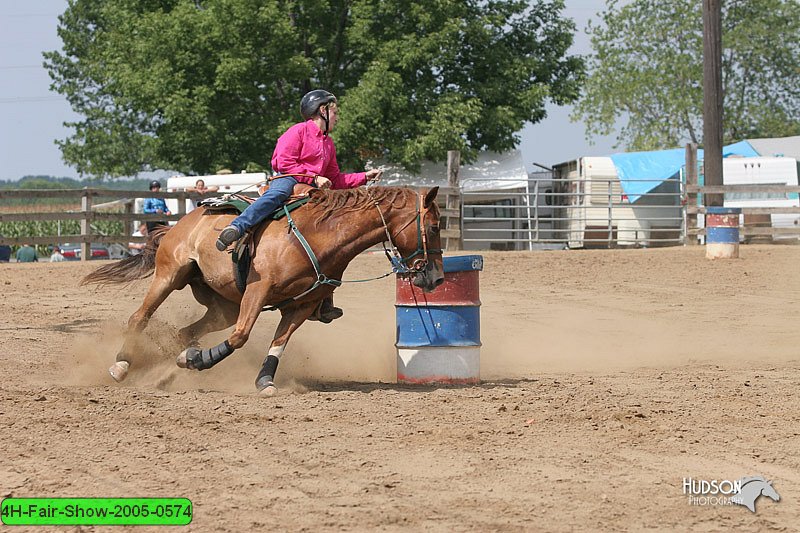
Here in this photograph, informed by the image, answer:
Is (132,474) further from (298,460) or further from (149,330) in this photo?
(149,330)

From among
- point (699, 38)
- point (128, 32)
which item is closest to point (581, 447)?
point (128, 32)

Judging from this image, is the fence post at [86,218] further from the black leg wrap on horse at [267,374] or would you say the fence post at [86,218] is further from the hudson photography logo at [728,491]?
the hudson photography logo at [728,491]

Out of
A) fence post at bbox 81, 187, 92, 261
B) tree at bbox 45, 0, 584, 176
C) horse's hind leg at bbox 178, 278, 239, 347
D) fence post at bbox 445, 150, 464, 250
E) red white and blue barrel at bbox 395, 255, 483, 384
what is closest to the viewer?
red white and blue barrel at bbox 395, 255, 483, 384

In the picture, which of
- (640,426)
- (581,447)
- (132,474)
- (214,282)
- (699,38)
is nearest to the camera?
(132,474)

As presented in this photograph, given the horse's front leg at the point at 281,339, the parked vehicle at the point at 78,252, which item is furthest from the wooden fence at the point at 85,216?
the parked vehicle at the point at 78,252

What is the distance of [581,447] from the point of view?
601 centimetres

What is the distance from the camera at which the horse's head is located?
7.77m

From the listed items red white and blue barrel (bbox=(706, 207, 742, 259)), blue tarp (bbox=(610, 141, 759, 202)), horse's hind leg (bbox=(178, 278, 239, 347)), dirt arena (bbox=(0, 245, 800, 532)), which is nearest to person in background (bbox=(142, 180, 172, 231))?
dirt arena (bbox=(0, 245, 800, 532))

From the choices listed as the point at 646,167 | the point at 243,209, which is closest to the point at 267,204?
the point at 243,209

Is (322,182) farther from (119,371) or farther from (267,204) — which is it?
(119,371)

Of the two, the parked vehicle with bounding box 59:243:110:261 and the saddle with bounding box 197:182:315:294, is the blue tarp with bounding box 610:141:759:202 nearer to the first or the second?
the parked vehicle with bounding box 59:243:110:261

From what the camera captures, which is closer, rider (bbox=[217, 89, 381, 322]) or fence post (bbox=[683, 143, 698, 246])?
rider (bbox=[217, 89, 381, 322])

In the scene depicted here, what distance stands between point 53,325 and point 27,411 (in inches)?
215

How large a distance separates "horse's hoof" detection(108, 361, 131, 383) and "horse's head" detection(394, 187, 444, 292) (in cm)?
231
